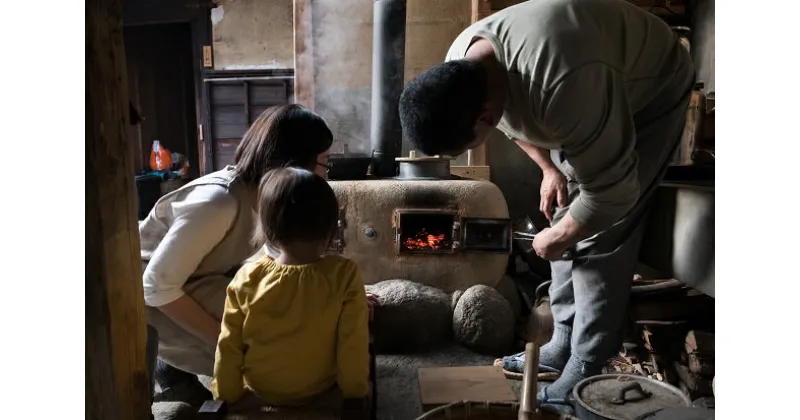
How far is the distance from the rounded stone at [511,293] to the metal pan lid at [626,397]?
1.68m

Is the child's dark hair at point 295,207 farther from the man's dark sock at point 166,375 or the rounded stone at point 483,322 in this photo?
the rounded stone at point 483,322

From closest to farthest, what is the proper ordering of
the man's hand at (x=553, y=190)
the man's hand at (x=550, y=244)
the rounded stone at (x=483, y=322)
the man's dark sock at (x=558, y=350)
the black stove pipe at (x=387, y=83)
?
the man's hand at (x=550, y=244)
the man's hand at (x=553, y=190)
the man's dark sock at (x=558, y=350)
the rounded stone at (x=483, y=322)
the black stove pipe at (x=387, y=83)

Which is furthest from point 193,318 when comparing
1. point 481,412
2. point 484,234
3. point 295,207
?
point 484,234

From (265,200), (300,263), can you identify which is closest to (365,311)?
(300,263)

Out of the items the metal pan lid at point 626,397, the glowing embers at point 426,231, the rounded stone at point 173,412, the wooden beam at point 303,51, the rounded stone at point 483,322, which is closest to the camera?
the rounded stone at point 173,412

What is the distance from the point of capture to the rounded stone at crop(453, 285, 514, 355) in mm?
3236

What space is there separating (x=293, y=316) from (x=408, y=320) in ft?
5.89

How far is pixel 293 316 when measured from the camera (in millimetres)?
1529

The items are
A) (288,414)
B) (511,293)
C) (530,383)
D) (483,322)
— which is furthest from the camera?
(511,293)

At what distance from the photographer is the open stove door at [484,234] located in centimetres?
348

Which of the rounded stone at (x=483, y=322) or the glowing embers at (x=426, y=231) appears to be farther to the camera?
the glowing embers at (x=426, y=231)

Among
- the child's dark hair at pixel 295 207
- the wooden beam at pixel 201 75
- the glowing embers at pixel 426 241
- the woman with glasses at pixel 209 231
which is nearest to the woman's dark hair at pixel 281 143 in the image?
the woman with glasses at pixel 209 231

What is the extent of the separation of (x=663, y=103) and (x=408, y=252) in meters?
1.83

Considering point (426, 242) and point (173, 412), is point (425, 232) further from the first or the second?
point (173, 412)
